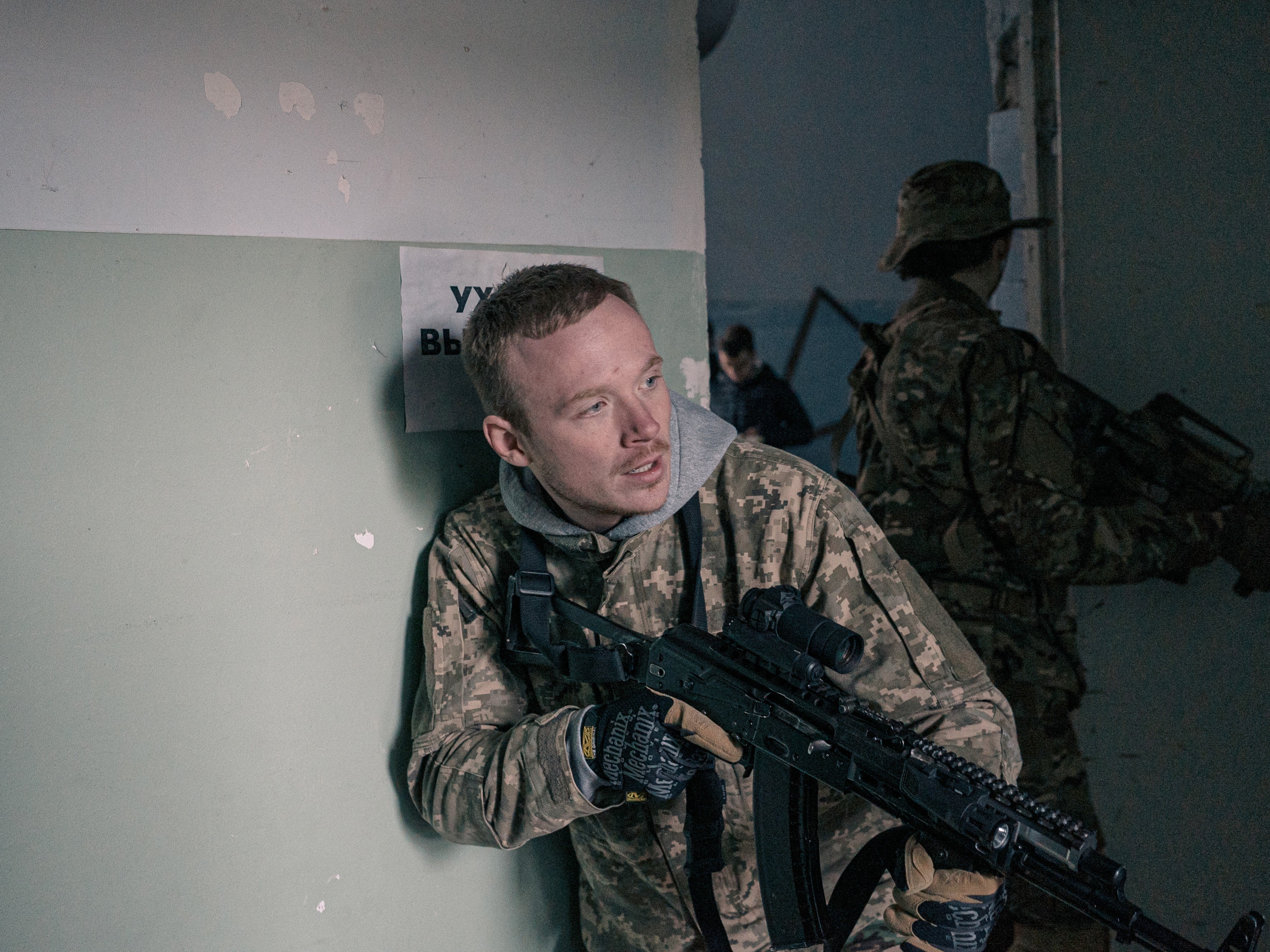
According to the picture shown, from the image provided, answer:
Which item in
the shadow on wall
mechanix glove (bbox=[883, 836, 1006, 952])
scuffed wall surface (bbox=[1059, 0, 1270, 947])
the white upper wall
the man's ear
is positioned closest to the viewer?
mechanix glove (bbox=[883, 836, 1006, 952])

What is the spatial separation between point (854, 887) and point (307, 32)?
145cm

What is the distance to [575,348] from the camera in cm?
132

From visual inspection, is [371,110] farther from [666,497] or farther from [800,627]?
[800,627]

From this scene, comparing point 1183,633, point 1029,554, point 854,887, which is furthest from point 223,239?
point 1183,633

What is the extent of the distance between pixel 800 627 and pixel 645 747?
0.97 ft

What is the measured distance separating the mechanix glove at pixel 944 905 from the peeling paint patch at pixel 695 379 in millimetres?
948

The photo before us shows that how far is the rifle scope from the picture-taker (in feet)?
3.51

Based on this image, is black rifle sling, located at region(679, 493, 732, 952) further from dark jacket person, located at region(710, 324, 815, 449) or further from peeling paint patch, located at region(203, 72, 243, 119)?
dark jacket person, located at region(710, 324, 815, 449)

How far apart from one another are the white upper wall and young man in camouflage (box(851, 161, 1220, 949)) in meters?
0.90

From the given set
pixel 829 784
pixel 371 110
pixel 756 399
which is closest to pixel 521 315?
pixel 371 110

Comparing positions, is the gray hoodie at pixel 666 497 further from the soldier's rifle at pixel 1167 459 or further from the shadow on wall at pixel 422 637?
the soldier's rifle at pixel 1167 459

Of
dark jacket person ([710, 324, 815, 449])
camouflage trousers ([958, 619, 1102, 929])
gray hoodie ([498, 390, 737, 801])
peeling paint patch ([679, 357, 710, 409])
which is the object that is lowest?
camouflage trousers ([958, 619, 1102, 929])

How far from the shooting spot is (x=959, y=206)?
2541mm

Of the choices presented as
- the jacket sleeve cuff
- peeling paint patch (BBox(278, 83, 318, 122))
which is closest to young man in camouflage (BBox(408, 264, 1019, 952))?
the jacket sleeve cuff
